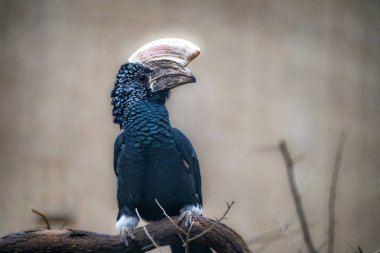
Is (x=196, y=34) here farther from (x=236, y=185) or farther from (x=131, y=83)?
(x=131, y=83)

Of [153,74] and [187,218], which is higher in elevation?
[153,74]

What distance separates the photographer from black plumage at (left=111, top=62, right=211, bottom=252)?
2.30 meters

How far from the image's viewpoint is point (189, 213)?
223cm

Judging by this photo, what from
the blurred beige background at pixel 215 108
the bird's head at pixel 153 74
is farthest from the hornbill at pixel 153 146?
the blurred beige background at pixel 215 108

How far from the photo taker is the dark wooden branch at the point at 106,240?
2076 mm

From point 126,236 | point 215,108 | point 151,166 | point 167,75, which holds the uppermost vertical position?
point 167,75

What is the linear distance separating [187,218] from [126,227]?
227mm

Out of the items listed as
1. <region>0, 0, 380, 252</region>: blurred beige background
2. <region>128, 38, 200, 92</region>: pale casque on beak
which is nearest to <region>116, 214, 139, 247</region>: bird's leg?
<region>128, 38, 200, 92</region>: pale casque on beak

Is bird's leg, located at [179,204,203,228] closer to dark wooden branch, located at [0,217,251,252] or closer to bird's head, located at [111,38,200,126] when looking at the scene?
dark wooden branch, located at [0,217,251,252]

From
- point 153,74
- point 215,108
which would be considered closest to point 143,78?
point 153,74

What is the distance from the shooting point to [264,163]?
12.5ft

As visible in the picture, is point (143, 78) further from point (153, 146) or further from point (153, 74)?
point (153, 146)

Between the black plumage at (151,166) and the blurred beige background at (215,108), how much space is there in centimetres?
129

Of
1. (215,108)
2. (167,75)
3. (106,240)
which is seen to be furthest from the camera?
(215,108)
